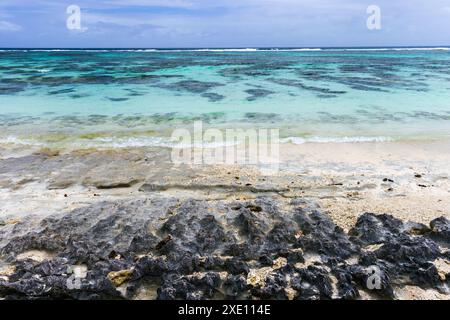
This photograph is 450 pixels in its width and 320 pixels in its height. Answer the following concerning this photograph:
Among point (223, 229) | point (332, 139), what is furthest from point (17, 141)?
point (332, 139)

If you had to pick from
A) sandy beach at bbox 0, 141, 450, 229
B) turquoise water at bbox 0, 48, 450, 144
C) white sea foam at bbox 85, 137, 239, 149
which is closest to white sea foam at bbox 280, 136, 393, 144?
turquoise water at bbox 0, 48, 450, 144

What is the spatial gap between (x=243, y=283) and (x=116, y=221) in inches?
Result: 89.8

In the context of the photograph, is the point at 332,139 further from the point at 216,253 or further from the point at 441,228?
the point at 216,253

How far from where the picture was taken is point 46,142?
35.9 feet

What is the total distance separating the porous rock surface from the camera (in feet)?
14.4

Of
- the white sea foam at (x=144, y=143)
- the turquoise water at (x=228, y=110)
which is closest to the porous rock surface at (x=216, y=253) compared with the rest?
the white sea foam at (x=144, y=143)

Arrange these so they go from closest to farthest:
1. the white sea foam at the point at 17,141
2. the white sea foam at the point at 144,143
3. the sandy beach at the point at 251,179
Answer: the sandy beach at the point at 251,179
the white sea foam at the point at 144,143
the white sea foam at the point at 17,141

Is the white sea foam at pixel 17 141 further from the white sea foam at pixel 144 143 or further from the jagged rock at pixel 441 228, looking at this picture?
the jagged rock at pixel 441 228

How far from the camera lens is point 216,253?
507 cm

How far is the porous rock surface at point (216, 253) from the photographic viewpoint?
4387mm

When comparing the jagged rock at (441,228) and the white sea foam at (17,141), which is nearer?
the jagged rock at (441,228)

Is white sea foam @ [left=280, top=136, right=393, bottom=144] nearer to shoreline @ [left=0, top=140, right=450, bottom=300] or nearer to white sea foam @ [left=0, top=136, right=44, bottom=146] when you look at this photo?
shoreline @ [left=0, top=140, right=450, bottom=300]

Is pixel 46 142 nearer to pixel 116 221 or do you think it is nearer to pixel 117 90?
pixel 116 221
